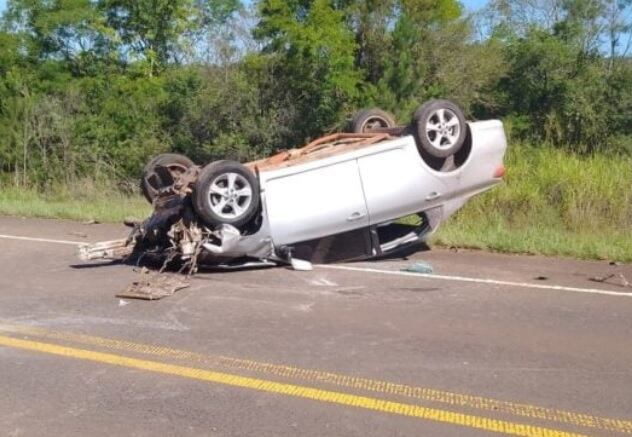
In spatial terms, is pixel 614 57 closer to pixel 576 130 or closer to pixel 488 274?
pixel 576 130

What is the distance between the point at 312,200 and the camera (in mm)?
8203

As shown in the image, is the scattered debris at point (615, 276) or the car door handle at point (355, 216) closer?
the scattered debris at point (615, 276)

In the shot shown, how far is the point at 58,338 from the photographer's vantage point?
5.84 m

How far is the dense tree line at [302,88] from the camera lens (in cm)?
2253

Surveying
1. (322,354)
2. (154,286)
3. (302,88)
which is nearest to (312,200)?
(154,286)

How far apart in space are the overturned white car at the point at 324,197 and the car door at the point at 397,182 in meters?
0.01

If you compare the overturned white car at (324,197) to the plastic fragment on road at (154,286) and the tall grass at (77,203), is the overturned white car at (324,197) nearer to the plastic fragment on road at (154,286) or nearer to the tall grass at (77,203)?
the plastic fragment on road at (154,286)

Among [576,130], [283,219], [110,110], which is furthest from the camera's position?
[110,110]

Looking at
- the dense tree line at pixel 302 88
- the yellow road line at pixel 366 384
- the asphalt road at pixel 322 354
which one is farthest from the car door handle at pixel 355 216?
the dense tree line at pixel 302 88

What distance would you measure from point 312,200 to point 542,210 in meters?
5.76

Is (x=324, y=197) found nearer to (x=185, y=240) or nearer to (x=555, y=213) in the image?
(x=185, y=240)

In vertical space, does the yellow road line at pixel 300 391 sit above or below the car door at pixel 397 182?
below

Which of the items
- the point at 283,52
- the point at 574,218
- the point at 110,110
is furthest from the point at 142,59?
the point at 574,218

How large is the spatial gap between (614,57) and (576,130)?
20.8 ft
